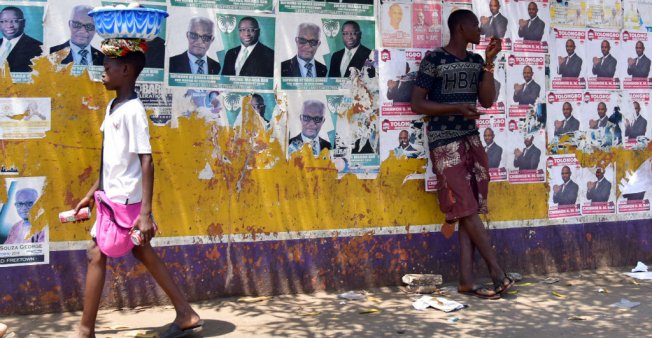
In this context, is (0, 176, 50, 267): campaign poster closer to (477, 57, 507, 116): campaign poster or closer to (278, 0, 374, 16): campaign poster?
→ (278, 0, 374, 16): campaign poster

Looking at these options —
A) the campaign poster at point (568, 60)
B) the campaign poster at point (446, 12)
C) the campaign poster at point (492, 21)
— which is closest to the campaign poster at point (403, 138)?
the campaign poster at point (446, 12)

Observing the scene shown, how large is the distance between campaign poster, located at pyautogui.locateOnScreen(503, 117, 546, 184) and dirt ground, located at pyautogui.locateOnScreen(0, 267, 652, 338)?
0.86 meters

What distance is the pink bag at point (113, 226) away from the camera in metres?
4.16

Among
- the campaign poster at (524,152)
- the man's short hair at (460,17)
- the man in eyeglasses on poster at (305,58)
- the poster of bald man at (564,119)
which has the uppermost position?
the man's short hair at (460,17)

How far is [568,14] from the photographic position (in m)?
6.09

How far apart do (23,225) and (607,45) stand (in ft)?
14.6

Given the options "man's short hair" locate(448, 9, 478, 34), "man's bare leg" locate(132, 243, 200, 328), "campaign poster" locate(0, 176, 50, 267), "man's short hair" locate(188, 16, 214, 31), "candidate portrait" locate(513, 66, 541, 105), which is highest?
"man's short hair" locate(448, 9, 478, 34)

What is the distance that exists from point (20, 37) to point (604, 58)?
13.9 ft

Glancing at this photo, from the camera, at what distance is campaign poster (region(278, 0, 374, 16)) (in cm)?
532

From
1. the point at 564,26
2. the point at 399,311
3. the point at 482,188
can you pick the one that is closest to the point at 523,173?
the point at 482,188

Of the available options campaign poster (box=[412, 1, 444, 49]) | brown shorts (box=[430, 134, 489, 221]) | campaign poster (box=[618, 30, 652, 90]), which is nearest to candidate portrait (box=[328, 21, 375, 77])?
campaign poster (box=[412, 1, 444, 49])

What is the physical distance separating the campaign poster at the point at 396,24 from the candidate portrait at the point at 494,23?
1.94 ft

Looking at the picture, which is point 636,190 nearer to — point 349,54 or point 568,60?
point 568,60

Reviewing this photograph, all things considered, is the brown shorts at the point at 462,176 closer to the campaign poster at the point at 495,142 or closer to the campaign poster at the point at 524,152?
the campaign poster at the point at 495,142
